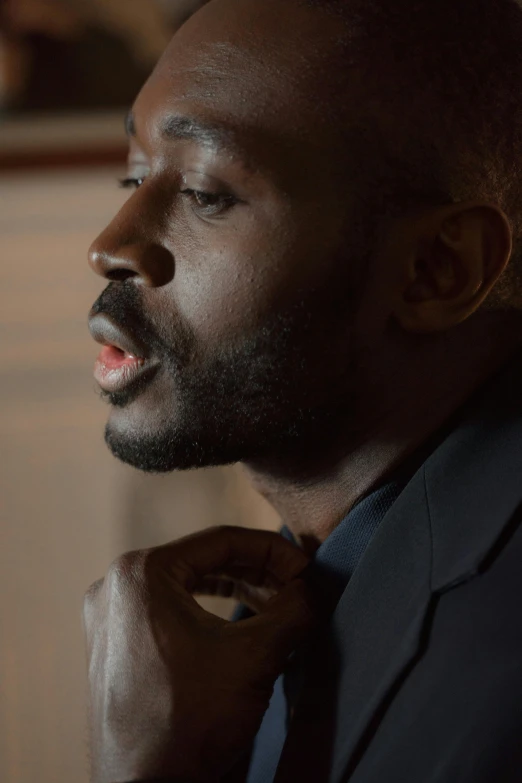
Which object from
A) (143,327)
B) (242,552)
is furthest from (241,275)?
(242,552)

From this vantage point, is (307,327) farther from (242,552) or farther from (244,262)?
(242,552)

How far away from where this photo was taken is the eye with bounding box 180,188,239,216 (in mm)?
1006

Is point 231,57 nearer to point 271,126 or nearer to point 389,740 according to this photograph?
point 271,126

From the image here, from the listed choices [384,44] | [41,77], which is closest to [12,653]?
[41,77]

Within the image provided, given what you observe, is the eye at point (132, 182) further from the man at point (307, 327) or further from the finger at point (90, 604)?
the finger at point (90, 604)

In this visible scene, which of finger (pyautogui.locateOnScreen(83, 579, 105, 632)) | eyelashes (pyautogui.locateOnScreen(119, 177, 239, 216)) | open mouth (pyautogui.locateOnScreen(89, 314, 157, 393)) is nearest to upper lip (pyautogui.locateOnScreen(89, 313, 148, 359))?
open mouth (pyautogui.locateOnScreen(89, 314, 157, 393))

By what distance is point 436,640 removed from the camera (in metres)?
0.84

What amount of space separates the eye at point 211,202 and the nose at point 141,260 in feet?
0.19

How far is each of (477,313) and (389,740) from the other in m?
0.47

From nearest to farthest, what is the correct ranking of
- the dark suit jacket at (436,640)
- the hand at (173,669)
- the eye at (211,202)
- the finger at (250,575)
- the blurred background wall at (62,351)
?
the dark suit jacket at (436,640)
the hand at (173,669)
the eye at (211,202)
the finger at (250,575)
the blurred background wall at (62,351)

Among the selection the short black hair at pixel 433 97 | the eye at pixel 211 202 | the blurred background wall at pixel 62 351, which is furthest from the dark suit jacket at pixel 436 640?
the blurred background wall at pixel 62 351

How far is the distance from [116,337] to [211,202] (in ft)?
0.58

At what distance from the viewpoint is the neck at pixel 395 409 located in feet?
3.42

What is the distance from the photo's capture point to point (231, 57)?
3.36 ft
